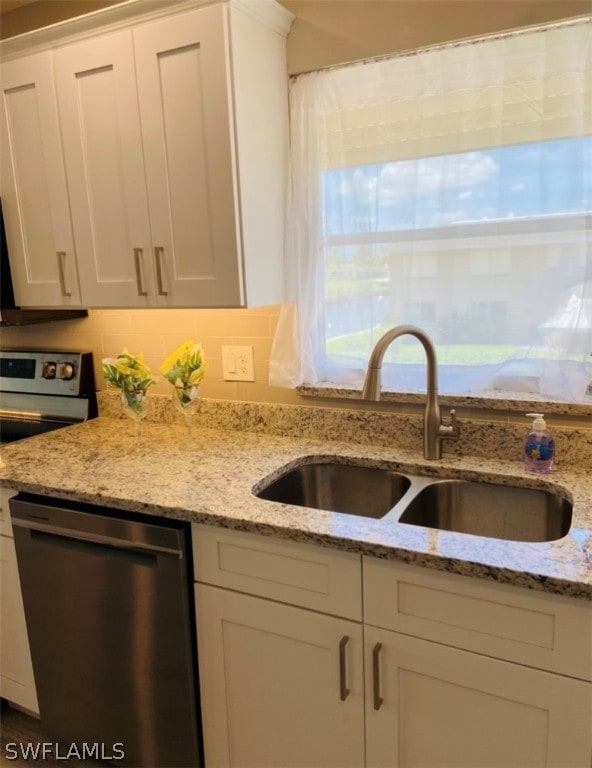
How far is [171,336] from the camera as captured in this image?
2166 millimetres

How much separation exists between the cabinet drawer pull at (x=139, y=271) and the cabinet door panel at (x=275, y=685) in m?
0.92

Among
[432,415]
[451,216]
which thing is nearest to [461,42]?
[451,216]

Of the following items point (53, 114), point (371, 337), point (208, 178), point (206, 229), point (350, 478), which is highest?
point (53, 114)

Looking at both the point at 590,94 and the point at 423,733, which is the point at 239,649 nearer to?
the point at 423,733

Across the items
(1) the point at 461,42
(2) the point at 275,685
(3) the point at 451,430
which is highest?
(1) the point at 461,42

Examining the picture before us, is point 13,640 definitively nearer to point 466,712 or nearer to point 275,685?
point 275,685

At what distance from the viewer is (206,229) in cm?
167

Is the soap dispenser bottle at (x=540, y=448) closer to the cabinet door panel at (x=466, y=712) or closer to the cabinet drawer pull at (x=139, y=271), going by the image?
the cabinet door panel at (x=466, y=712)

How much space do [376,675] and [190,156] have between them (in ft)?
4.70

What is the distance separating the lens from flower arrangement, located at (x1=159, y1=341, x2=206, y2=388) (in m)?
1.91

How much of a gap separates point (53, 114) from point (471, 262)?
1.39 meters

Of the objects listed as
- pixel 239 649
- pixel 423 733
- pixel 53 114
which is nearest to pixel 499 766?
pixel 423 733

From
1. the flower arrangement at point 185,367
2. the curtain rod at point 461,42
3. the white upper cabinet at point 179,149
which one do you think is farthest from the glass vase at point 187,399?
the curtain rod at point 461,42

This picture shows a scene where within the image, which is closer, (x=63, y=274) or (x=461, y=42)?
(x=461, y=42)
